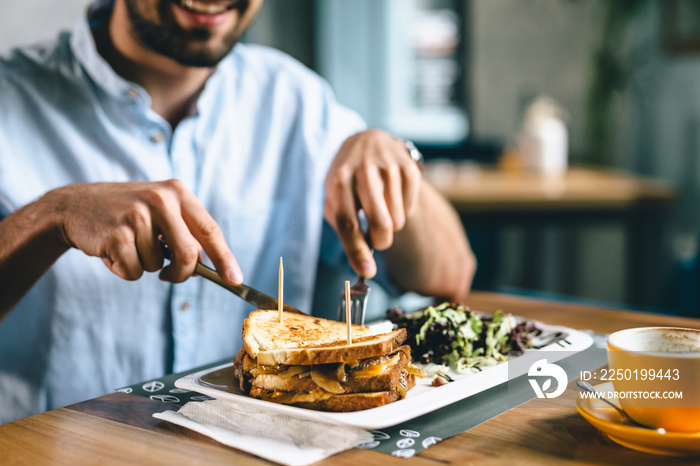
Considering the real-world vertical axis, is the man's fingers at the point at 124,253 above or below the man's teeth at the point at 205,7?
below

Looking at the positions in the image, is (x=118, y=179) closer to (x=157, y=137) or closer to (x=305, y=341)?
(x=157, y=137)

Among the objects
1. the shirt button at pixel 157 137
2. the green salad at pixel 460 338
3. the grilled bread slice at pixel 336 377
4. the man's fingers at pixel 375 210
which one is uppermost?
the shirt button at pixel 157 137

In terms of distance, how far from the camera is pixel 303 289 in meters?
1.69

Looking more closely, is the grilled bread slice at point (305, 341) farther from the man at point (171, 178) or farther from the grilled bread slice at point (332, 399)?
the man at point (171, 178)

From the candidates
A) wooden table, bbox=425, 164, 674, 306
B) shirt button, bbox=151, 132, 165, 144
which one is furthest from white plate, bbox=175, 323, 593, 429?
wooden table, bbox=425, 164, 674, 306

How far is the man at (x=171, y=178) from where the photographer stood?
4.40ft

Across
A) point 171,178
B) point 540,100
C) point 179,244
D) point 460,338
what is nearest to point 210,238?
point 179,244

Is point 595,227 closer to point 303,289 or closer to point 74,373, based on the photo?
point 303,289

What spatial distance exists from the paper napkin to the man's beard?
3.12 ft

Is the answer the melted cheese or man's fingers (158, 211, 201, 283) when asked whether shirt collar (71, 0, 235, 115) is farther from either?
the melted cheese

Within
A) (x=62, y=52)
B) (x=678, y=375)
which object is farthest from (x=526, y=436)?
(x=62, y=52)

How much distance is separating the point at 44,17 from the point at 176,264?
61.5 inches

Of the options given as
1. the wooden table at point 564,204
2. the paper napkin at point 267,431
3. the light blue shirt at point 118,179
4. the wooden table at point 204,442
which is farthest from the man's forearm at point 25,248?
the wooden table at point 564,204

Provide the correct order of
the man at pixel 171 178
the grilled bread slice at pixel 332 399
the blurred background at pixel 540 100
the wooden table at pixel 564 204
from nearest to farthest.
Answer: the grilled bread slice at pixel 332 399 < the man at pixel 171 178 < the wooden table at pixel 564 204 < the blurred background at pixel 540 100
